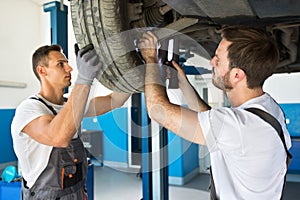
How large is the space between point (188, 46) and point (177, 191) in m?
2.56

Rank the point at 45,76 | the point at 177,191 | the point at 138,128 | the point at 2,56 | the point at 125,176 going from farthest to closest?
the point at 2,56 → the point at 125,176 → the point at 177,191 → the point at 138,128 → the point at 45,76

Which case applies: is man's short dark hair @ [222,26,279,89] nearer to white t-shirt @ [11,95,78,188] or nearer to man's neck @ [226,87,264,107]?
man's neck @ [226,87,264,107]

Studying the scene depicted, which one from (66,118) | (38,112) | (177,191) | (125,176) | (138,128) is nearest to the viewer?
(66,118)

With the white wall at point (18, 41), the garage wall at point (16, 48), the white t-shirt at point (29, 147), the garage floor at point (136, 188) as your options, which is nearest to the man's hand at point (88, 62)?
the white t-shirt at point (29, 147)

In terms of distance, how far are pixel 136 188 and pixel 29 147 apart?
2.65 metres

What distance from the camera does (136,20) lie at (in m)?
0.99

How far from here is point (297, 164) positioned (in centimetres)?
373

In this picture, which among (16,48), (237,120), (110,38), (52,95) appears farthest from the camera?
(16,48)

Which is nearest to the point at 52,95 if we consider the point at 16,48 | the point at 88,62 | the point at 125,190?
the point at 88,62

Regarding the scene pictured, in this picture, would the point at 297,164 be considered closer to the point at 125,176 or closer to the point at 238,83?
the point at 125,176

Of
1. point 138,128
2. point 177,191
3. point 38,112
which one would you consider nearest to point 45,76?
point 38,112

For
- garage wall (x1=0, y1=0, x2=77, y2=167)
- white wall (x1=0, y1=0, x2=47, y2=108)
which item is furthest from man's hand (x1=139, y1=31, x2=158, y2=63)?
white wall (x1=0, y1=0, x2=47, y2=108)

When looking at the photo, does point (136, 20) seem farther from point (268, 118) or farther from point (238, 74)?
point (268, 118)

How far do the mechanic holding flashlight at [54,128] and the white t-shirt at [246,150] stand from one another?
0.42 m
